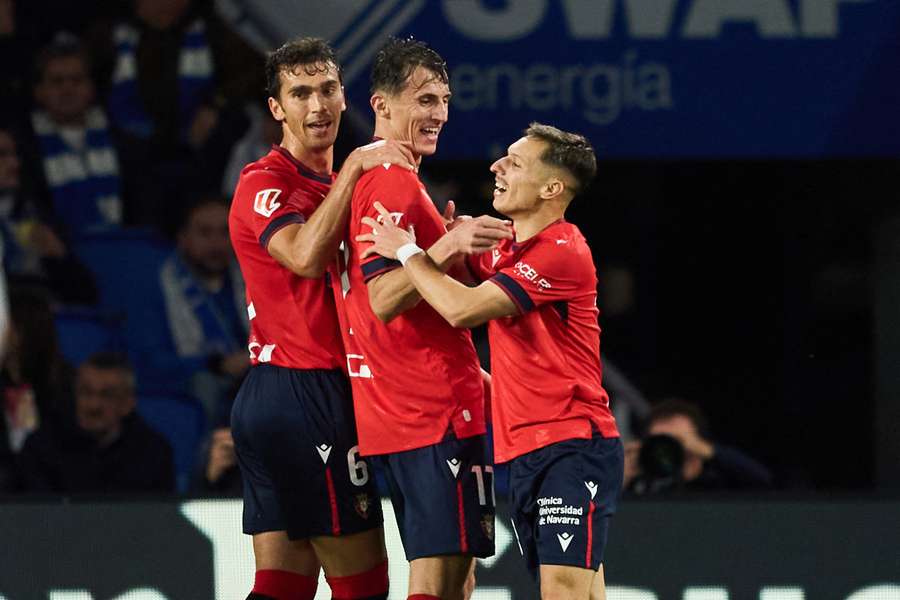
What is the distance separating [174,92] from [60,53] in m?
0.50

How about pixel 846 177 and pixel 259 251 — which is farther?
pixel 846 177

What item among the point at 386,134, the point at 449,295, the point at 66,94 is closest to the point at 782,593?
the point at 449,295

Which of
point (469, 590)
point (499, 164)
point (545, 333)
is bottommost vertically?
point (469, 590)

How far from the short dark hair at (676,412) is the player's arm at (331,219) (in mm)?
2798

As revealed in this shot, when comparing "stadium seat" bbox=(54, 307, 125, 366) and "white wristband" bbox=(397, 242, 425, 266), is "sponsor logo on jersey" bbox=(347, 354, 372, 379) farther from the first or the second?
"stadium seat" bbox=(54, 307, 125, 366)

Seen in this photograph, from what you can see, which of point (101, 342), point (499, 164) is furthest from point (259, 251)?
point (101, 342)

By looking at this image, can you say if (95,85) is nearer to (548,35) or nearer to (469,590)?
(548,35)

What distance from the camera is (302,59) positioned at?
15.1 feet

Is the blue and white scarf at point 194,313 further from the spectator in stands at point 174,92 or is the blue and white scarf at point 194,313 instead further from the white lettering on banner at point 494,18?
the white lettering on banner at point 494,18

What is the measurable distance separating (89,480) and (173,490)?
0.31 meters

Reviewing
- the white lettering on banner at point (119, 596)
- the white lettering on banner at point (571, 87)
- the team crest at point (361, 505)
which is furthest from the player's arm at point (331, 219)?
the white lettering on banner at point (571, 87)

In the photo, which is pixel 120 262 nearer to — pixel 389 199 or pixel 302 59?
pixel 302 59

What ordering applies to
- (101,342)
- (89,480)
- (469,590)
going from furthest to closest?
(101,342) < (89,480) < (469,590)

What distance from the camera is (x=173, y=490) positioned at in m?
6.72
